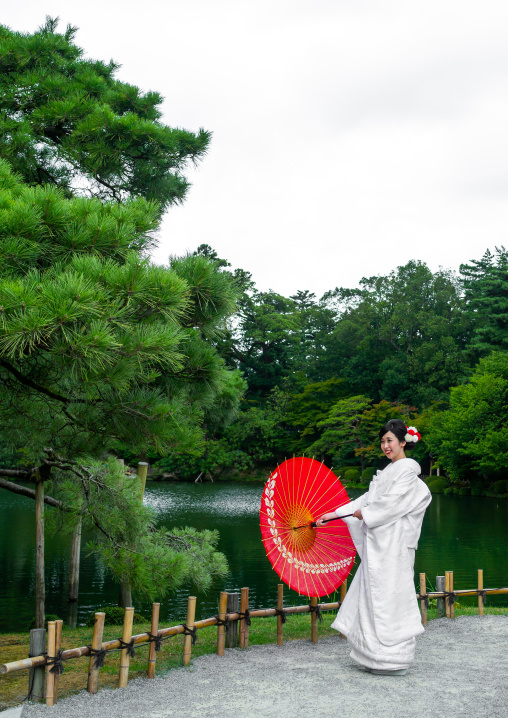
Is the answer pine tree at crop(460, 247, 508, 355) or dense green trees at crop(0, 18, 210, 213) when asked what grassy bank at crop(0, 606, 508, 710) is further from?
pine tree at crop(460, 247, 508, 355)

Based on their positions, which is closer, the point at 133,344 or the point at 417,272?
the point at 133,344

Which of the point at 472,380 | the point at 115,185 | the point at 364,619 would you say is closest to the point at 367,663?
the point at 364,619

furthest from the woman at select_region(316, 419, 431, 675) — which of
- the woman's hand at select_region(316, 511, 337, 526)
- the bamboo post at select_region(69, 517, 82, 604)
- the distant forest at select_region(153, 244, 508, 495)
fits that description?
the distant forest at select_region(153, 244, 508, 495)

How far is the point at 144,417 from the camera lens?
3521 millimetres

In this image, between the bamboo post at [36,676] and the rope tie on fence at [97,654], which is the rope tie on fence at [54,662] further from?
the rope tie on fence at [97,654]

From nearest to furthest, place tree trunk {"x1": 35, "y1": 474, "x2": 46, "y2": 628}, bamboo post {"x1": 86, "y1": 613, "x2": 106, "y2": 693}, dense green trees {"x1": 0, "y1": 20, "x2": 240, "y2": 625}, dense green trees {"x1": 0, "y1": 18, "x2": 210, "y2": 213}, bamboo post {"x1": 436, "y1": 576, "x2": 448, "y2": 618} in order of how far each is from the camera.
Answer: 1. dense green trees {"x1": 0, "y1": 20, "x2": 240, "y2": 625}
2. bamboo post {"x1": 86, "y1": 613, "x2": 106, "y2": 693}
3. dense green trees {"x1": 0, "y1": 18, "x2": 210, "y2": 213}
4. bamboo post {"x1": 436, "y1": 576, "x2": 448, "y2": 618}
5. tree trunk {"x1": 35, "y1": 474, "x2": 46, "y2": 628}

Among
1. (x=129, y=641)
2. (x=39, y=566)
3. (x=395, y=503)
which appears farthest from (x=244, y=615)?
(x=39, y=566)

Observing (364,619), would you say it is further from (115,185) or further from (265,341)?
(265,341)

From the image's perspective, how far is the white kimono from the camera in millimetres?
3605

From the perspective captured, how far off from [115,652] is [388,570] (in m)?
2.20

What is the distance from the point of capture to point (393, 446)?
387 centimetres

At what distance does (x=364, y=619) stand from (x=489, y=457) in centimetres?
1848

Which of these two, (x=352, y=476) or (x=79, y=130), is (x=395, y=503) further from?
(x=352, y=476)

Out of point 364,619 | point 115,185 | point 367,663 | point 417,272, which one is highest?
point 417,272
